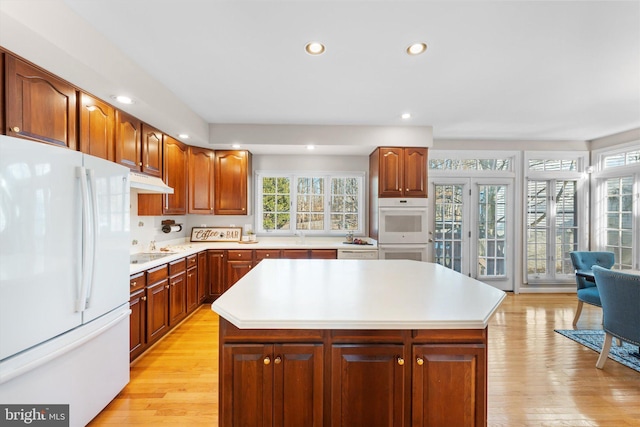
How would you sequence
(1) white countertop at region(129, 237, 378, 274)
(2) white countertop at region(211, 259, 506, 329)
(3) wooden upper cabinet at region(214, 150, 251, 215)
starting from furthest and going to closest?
(3) wooden upper cabinet at region(214, 150, 251, 215) < (1) white countertop at region(129, 237, 378, 274) < (2) white countertop at region(211, 259, 506, 329)

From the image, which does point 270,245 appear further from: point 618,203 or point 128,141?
point 618,203

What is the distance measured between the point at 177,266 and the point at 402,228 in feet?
9.55

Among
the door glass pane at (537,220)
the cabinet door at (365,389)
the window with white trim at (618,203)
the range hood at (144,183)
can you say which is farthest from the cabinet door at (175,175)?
the window with white trim at (618,203)

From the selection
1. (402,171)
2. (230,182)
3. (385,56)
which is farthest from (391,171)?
(230,182)

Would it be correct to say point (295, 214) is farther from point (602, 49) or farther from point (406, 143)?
point (602, 49)

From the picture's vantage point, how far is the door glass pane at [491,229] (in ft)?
14.5

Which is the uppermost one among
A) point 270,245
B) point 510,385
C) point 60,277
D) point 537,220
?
point 537,220

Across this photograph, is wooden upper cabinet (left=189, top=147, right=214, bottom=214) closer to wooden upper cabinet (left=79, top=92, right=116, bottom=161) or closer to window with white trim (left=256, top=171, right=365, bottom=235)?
window with white trim (left=256, top=171, right=365, bottom=235)

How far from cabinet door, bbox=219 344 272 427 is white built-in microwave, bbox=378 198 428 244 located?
286 centimetres

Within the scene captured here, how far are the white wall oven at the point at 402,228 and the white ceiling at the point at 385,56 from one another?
120cm

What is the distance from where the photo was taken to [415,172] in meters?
3.83

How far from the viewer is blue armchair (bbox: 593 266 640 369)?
2121mm

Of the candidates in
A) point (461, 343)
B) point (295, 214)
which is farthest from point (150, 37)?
point (295, 214)

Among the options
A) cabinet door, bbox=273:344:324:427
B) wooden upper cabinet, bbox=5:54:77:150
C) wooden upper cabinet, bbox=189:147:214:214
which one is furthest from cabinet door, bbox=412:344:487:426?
wooden upper cabinet, bbox=189:147:214:214
